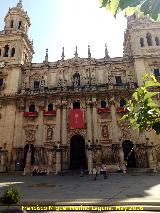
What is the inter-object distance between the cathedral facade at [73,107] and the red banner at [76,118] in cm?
13

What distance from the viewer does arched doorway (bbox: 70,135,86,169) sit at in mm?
28844

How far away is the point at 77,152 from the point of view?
97.6 feet

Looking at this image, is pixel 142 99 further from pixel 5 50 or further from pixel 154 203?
pixel 5 50

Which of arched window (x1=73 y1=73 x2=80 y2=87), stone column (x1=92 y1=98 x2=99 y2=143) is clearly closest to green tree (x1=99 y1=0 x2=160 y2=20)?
stone column (x1=92 y1=98 x2=99 y2=143)

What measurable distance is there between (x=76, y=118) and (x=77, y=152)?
4330 millimetres

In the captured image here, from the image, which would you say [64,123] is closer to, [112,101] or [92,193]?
[112,101]

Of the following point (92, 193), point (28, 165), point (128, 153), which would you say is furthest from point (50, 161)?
point (92, 193)

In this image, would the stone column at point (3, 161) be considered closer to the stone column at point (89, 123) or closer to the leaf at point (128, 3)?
the stone column at point (89, 123)

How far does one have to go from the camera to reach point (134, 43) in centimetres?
3472

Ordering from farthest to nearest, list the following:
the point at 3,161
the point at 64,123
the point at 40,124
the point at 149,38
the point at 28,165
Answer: the point at 149,38, the point at 40,124, the point at 64,123, the point at 3,161, the point at 28,165

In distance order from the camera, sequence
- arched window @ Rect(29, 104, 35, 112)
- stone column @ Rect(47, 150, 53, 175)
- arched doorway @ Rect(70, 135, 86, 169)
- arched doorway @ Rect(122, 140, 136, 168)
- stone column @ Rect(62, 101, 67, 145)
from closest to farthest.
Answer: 1. stone column @ Rect(47, 150, 53, 175)
2. arched doorway @ Rect(122, 140, 136, 168)
3. arched doorway @ Rect(70, 135, 86, 169)
4. stone column @ Rect(62, 101, 67, 145)
5. arched window @ Rect(29, 104, 35, 112)

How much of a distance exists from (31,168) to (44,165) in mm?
1571

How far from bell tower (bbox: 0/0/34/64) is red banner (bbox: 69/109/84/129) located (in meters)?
12.0

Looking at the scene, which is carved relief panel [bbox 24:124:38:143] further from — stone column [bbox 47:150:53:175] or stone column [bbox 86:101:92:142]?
stone column [bbox 86:101:92:142]
